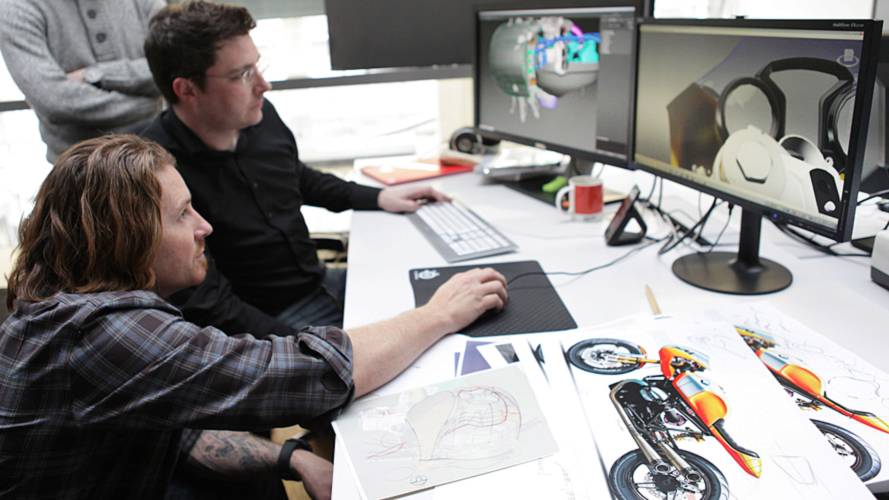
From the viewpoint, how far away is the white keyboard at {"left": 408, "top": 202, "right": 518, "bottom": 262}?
1.56 metres

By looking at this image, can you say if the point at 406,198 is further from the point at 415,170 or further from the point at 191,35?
the point at 191,35

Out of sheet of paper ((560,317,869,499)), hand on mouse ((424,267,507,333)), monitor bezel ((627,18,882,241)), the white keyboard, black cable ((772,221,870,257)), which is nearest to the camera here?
sheet of paper ((560,317,869,499))

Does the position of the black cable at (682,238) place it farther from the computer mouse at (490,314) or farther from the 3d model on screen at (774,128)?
the computer mouse at (490,314)

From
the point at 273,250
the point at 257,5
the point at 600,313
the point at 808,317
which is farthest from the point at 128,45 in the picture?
the point at 808,317

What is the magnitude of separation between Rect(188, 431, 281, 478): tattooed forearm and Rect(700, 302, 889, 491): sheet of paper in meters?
0.75

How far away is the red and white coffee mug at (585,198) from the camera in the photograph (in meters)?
1.74

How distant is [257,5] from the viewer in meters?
2.66

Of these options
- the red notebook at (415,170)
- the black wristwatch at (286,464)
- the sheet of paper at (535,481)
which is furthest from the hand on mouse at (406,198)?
the sheet of paper at (535,481)

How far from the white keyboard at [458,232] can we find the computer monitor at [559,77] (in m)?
0.36

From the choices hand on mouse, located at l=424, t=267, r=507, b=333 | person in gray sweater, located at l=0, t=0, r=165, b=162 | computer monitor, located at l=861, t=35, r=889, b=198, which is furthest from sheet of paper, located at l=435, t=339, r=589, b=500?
person in gray sweater, located at l=0, t=0, r=165, b=162

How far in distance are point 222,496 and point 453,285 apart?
1.80 ft

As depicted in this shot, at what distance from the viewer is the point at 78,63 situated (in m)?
2.13

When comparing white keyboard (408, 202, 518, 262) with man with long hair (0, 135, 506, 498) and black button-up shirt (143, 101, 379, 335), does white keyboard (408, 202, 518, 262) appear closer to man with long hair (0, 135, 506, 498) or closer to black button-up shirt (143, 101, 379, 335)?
black button-up shirt (143, 101, 379, 335)

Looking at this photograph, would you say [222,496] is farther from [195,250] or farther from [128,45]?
[128,45]
